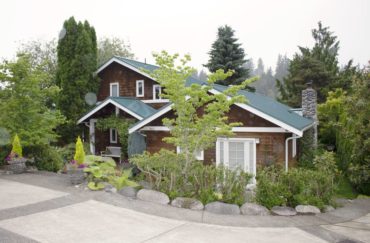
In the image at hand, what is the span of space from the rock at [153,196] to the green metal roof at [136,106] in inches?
350

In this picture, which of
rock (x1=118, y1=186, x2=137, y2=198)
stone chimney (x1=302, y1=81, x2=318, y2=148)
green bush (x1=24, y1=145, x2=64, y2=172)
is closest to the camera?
rock (x1=118, y1=186, x2=137, y2=198)

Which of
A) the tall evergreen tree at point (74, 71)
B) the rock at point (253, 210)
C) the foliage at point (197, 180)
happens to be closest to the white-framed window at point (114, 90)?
the tall evergreen tree at point (74, 71)

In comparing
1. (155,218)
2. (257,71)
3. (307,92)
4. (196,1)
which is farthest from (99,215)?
(257,71)

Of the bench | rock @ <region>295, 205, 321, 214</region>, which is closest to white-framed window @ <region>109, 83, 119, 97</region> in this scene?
the bench

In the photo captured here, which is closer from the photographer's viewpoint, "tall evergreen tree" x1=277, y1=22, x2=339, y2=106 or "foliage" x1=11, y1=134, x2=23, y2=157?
"foliage" x1=11, y1=134, x2=23, y2=157

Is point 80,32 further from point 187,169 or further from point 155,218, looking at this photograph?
point 155,218

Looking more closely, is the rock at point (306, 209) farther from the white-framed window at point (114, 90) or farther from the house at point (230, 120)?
the white-framed window at point (114, 90)

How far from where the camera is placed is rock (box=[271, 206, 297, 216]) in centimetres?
879

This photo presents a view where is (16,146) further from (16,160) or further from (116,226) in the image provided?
(116,226)

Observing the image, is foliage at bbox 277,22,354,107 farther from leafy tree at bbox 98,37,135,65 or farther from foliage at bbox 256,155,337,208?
foliage at bbox 256,155,337,208

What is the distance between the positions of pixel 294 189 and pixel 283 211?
35.6 inches

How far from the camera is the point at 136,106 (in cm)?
1944

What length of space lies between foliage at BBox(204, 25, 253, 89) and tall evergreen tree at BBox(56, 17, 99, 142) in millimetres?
14681

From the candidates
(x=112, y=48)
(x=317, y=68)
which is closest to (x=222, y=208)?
(x=317, y=68)
